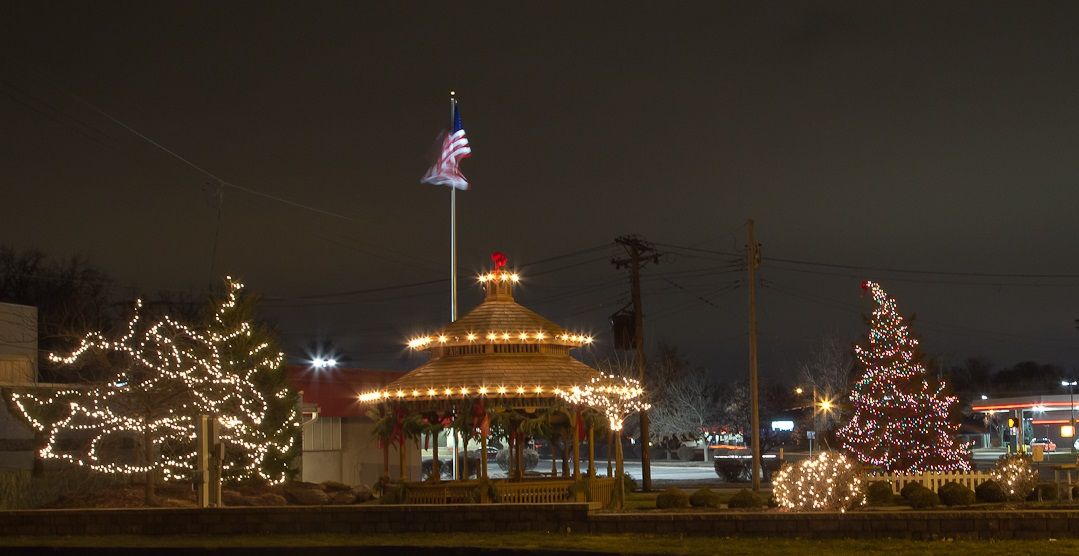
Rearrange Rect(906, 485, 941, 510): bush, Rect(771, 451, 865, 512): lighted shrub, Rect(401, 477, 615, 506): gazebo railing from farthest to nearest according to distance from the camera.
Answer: Rect(401, 477, 615, 506): gazebo railing
Rect(906, 485, 941, 510): bush
Rect(771, 451, 865, 512): lighted shrub

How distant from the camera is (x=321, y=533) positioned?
2006cm

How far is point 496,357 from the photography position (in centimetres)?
2838

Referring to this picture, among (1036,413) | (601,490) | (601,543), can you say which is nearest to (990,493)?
(601,490)

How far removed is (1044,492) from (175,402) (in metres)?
20.7

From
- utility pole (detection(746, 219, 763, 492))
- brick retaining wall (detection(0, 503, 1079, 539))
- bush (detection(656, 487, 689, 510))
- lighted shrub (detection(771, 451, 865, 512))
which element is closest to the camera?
brick retaining wall (detection(0, 503, 1079, 539))

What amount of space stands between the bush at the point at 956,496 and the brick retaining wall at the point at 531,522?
762 centimetres

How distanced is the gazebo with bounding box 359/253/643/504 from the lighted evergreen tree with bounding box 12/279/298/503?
402 centimetres

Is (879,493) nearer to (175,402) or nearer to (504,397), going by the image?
(504,397)

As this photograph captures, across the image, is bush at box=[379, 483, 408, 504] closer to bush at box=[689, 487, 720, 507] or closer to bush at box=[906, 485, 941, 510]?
bush at box=[689, 487, 720, 507]

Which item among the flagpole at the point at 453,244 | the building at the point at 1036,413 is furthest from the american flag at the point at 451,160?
the building at the point at 1036,413

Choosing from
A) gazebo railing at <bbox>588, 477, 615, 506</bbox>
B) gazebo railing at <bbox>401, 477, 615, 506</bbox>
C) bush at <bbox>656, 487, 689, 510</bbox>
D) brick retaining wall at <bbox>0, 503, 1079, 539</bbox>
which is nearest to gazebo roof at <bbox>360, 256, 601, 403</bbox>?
gazebo railing at <bbox>401, 477, 615, 506</bbox>

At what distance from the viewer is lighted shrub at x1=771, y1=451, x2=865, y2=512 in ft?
68.2

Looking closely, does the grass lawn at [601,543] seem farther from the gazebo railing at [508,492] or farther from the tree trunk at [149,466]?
the gazebo railing at [508,492]

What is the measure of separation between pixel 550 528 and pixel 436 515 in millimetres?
1957
